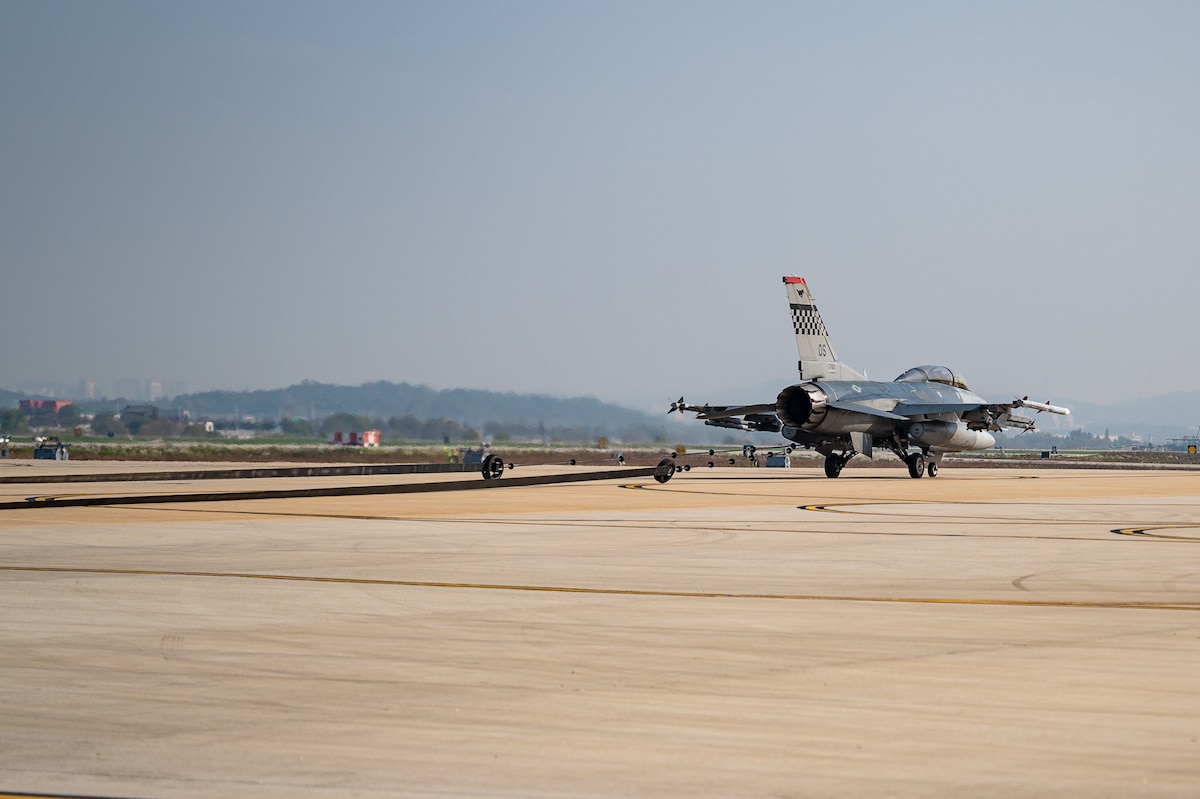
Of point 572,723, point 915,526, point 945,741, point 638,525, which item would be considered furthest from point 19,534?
point 945,741

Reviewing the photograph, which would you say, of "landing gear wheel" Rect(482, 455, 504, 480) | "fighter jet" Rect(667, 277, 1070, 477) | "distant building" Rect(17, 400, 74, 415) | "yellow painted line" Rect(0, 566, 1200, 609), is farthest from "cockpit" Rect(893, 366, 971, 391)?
"distant building" Rect(17, 400, 74, 415)

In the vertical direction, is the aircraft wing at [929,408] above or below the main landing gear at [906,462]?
above

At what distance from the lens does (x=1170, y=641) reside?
11.9 m

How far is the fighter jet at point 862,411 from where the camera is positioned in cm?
5359

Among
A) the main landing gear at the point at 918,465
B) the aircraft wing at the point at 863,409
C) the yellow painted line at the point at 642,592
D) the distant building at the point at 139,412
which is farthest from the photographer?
the distant building at the point at 139,412

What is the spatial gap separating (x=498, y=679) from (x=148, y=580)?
7955 millimetres

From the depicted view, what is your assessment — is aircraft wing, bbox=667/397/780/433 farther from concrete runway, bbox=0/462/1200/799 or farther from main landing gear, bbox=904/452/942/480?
concrete runway, bbox=0/462/1200/799

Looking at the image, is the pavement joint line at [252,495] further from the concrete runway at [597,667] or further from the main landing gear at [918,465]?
the main landing gear at [918,465]

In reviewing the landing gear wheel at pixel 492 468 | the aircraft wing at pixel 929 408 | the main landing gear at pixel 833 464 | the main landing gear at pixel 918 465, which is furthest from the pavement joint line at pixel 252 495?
the main landing gear at pixel 918 465

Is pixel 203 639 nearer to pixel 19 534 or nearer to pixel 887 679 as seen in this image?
pixel 887 679

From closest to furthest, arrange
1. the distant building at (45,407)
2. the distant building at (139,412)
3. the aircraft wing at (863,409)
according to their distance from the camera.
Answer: the aircraft wing at (863,409) → the distant building at (139,412) → the distant building at (45,407)

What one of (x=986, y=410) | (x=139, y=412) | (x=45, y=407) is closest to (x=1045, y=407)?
(x=986, y=410)

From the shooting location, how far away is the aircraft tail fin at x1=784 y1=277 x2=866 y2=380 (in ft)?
180

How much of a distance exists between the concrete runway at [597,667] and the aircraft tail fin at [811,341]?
31955mm
